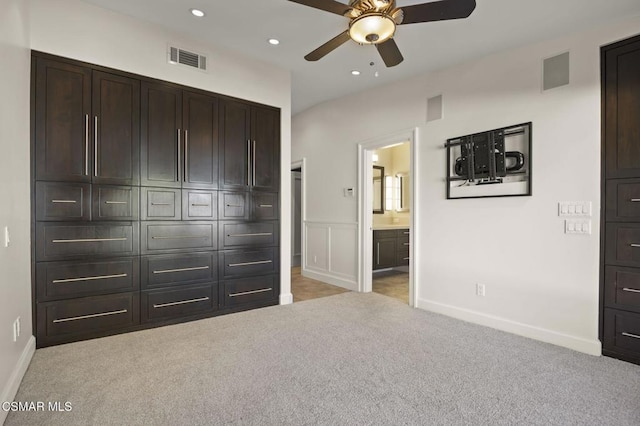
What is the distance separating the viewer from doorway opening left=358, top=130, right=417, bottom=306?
14.1 feet

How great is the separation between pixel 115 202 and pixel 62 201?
38 centimetres

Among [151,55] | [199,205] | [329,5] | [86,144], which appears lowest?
[199,205]

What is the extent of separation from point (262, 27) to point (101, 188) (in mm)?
2074

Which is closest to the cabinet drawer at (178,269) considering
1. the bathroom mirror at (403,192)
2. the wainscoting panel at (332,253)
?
the wainscoting panel at (332,253)

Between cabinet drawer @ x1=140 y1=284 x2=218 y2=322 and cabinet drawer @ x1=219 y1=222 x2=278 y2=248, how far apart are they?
53cm

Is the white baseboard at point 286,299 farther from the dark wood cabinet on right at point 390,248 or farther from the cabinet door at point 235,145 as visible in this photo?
the dark wood cabinet on right at point 390,248

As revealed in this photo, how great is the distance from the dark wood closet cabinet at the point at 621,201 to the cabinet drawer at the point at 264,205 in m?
3.17

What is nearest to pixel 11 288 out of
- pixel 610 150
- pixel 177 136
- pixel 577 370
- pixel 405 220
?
pixel 177 136

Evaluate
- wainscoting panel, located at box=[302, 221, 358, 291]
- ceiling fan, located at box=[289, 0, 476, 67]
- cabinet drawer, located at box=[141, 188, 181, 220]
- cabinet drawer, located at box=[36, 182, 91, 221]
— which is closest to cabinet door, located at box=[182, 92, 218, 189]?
cabinet drawer, located at box=[141, 188, 181, 220]

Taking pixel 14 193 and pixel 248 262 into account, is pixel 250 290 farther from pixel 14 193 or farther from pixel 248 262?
pixel 14 193

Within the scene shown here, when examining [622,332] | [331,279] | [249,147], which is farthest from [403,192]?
[622,332]

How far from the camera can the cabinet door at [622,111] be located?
8.82 feet

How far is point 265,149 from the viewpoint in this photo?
13.5ft

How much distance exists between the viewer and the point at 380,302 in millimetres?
4414
